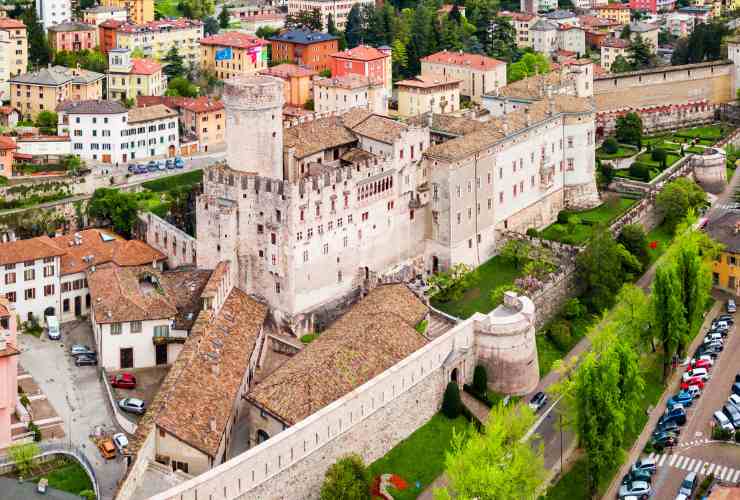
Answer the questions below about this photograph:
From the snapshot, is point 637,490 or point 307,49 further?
point 307,49

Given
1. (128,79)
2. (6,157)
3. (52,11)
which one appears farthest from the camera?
(52,11)

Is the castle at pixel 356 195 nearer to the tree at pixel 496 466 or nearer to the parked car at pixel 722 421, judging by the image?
the tree at pixel 496 466

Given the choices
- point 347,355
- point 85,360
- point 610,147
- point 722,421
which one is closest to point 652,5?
point 610,147

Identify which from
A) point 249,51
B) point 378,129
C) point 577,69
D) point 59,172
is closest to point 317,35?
point 249,51

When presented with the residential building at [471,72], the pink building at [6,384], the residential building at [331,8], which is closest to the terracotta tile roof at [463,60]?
the residential building at [471,72]

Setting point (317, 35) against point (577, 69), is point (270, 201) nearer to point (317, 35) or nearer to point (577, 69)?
point (577, 69)

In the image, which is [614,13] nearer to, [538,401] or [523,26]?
[523,26]

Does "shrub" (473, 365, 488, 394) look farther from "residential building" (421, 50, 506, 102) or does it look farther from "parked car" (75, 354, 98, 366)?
"residential building" (421, 50, 506, 102)
